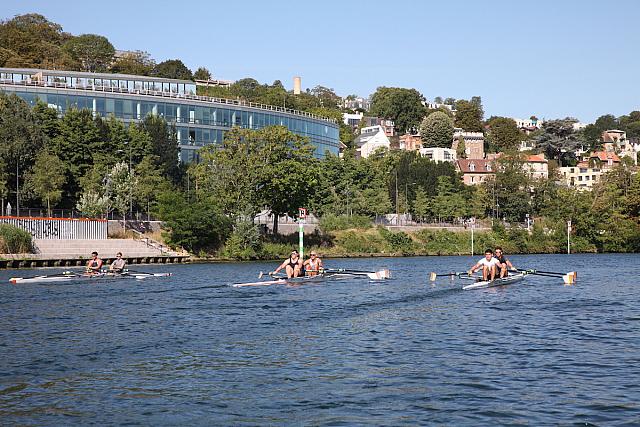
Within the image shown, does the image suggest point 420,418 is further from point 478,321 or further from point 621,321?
point 621,321

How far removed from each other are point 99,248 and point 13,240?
9755 millimetres

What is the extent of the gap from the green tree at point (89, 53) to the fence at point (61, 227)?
354ft

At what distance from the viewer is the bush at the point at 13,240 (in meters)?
71.8

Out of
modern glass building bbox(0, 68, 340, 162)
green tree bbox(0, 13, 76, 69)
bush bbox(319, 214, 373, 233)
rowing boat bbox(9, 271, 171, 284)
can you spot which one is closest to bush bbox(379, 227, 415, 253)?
bush bbox(319, 214, 373, 233)

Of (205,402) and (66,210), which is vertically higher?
(66,210)

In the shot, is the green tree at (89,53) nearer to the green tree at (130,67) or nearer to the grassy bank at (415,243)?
the green tree at (130,67)

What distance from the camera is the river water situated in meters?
17.8

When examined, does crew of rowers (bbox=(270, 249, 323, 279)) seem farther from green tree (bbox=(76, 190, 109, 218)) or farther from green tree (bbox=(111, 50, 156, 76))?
green tree (bbox=(111, 50, 156, 76))

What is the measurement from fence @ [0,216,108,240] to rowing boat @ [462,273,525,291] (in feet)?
153

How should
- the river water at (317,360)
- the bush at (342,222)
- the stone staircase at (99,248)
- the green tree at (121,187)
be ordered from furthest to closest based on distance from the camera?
the bush at (342,222) → the green tree at (121,187) → the stone staircase at (99,248) → the river water at (317,360)

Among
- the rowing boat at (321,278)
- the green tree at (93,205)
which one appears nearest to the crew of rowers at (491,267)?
the rowing boat at (321,278)

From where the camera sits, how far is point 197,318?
1319 inches

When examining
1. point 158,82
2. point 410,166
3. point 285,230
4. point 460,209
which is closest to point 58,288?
point 285,230

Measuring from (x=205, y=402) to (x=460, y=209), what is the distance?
121 metres
